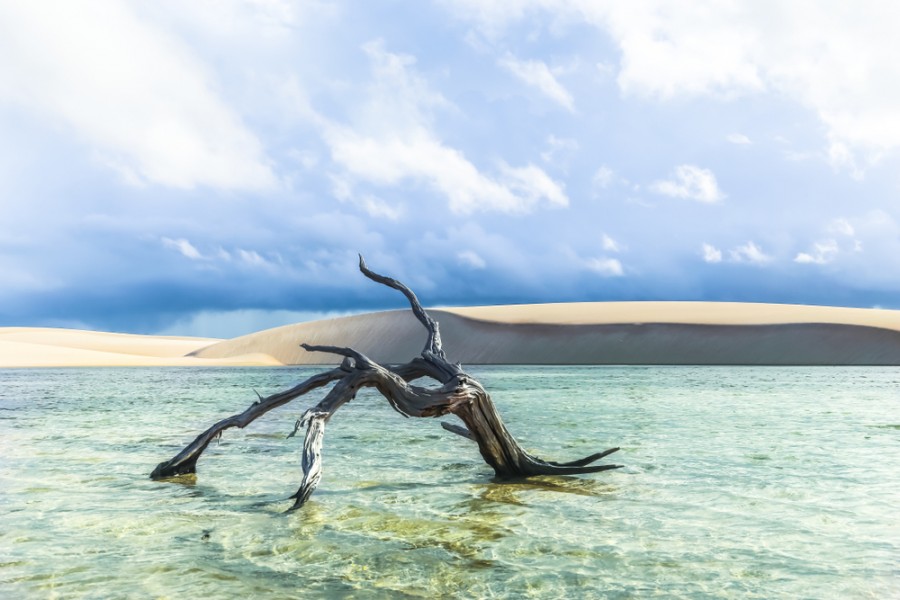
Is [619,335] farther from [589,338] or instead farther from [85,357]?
[85,357]

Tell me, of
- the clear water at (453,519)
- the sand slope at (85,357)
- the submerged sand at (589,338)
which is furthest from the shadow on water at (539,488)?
the sand slope at (85,357)

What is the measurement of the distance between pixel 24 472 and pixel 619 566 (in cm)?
755

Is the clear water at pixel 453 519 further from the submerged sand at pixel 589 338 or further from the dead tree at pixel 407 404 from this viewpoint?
the submerged sand at pixel 589 338

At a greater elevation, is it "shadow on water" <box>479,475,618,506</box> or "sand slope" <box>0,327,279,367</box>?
"sand slope" <box>0,327,279,367</box>

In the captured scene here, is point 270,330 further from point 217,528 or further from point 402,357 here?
point 217,528

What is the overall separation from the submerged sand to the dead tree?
6172 centimetres

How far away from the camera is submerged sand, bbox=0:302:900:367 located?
6669 centimetres

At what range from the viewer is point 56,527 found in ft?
22.7

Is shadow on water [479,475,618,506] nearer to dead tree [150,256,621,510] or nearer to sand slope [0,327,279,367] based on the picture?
dead tree [150,256,621,510]

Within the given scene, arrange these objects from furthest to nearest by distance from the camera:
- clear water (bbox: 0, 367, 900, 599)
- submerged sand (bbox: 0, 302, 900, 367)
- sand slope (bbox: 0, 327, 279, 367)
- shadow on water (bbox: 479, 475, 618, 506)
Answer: submerged sand (bbox: 0, 302, 900, 367) → sand slope (bbox: 0, 327, 279, 367) → shadow on water (bbox: 479, 475, 618, 506) → clear water (bbox: 0, 367, 900, 599)

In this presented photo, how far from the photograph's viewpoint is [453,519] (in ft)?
23.7

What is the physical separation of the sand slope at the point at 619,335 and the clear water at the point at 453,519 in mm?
56247

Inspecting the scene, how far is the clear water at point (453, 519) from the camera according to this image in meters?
5.37

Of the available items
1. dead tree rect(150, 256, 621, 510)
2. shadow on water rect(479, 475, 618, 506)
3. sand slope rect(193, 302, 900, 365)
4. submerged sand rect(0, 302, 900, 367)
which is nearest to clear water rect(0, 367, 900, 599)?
shadow on water rect(479, 475, 618, 506)
